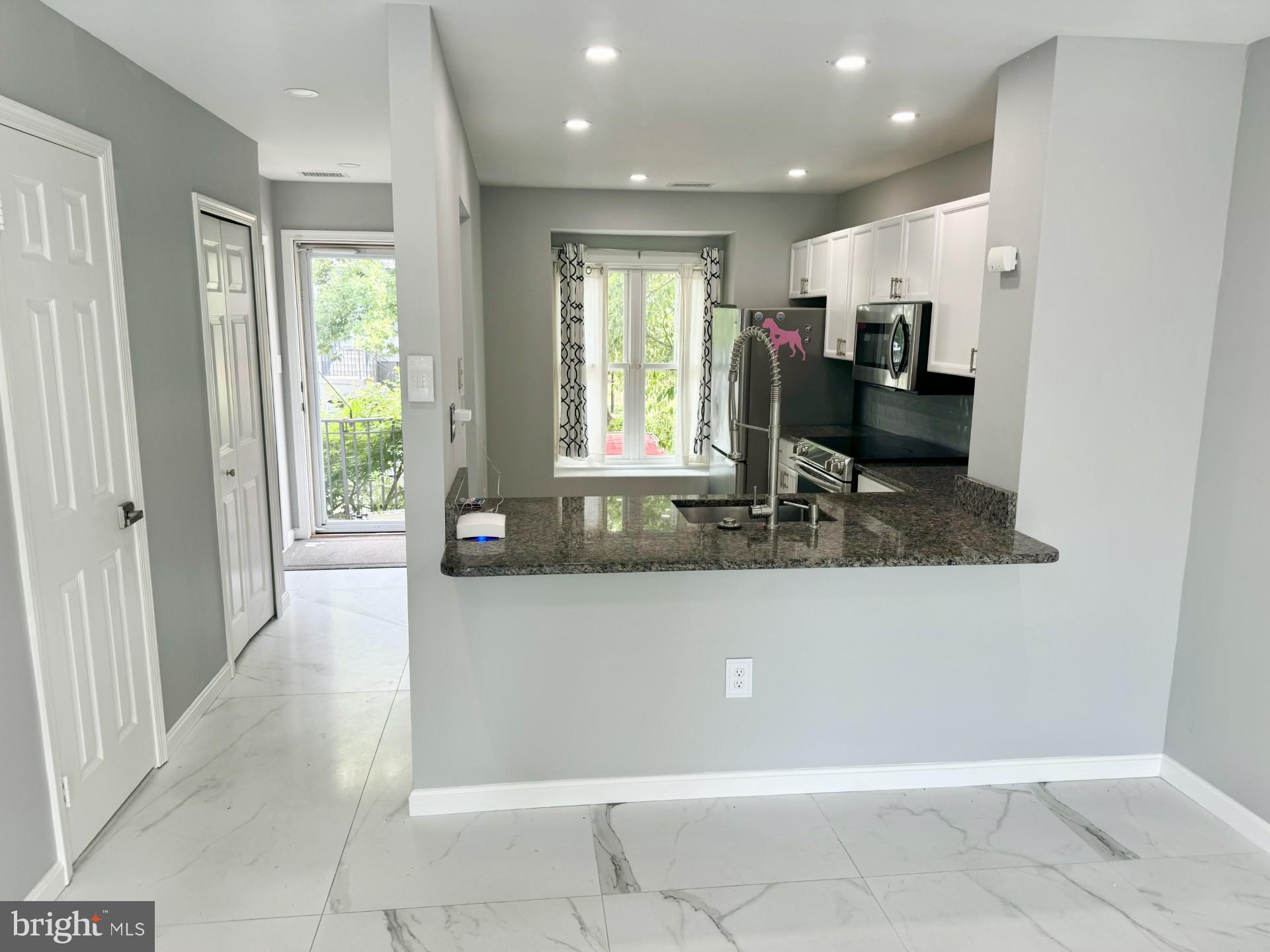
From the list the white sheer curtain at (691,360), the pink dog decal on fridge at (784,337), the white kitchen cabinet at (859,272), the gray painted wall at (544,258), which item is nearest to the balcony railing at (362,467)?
the gray painted wall at (544,258)

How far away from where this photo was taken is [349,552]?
5715mm

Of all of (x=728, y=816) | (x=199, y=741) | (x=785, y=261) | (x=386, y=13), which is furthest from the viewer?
(x=785, y=261)

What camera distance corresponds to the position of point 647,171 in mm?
4617

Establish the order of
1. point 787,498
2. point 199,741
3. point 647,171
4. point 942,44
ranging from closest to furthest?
1. point 942,44
2. point 787,498
3. point 199,741
4. point 647,171

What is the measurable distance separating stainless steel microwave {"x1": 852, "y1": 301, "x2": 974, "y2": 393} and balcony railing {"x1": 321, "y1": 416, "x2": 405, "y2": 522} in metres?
3.68

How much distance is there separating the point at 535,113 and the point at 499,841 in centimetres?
268

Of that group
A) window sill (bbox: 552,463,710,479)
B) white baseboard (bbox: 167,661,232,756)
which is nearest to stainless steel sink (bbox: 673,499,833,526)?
white baseboard (bbox: 167,661,232,756)

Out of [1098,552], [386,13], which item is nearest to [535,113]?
[386,13]

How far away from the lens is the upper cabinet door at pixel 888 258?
12.9 ft

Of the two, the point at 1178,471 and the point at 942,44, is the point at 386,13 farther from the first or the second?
the point at 1178,471

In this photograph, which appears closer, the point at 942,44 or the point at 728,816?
the point at 942,44

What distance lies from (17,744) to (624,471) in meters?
4.26

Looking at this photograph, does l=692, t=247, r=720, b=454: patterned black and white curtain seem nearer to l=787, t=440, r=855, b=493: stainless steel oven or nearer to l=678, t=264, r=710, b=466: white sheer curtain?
l=678, t=264, r=710, b=466: white sheer curtain

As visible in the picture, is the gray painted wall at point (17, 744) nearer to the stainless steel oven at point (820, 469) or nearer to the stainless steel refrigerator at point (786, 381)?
the stainless steel oven at point (820, 469)
